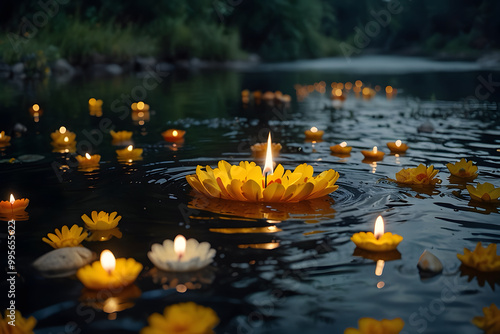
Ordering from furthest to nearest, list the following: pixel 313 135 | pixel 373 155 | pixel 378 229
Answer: pixel 313 135 → pixel 373 155 → pixel 378 229

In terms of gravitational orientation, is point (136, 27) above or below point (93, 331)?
above

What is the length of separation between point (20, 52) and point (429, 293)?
1824 cm

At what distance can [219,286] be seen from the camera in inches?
110

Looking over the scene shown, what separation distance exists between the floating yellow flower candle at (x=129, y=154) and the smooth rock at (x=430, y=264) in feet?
11.6

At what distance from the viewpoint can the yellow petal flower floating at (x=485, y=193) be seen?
13.6 ft

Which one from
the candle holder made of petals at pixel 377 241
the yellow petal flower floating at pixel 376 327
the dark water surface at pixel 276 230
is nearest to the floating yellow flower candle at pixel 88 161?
the dark water surface at pixel 276 230

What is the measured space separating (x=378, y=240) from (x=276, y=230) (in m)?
0.67

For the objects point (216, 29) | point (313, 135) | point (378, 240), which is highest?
point (216, 29)

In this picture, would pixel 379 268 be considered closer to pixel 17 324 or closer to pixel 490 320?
pixel 490 320

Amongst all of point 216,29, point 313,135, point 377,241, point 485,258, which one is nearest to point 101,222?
point 377,241

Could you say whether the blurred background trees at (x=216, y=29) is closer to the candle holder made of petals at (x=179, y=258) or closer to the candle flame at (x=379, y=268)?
the candle holder made of petals at (x=179, y=258)

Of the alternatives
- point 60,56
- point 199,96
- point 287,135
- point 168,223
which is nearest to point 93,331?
point 168,223

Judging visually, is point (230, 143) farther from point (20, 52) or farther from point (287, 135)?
point (20, 52)

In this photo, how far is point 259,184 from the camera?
13.1 ft
